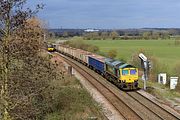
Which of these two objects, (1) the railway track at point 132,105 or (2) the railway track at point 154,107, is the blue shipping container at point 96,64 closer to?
(1) the railway track at point 132,105

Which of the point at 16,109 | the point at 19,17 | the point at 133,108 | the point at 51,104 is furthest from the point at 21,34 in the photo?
the point at 133,108

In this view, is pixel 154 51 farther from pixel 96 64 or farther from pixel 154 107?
pixel 154 107

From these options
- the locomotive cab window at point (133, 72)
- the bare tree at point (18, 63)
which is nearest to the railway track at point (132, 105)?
the locomotive cab window at point (133, 72)

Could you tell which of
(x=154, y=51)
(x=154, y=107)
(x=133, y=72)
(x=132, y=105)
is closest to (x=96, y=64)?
(x=133, y=72)

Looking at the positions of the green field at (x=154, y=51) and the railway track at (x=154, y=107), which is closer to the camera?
the railway track at (x=154, y=107)

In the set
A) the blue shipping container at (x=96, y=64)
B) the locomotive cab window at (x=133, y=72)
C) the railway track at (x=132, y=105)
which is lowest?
the railway track at (x=132, y=105)

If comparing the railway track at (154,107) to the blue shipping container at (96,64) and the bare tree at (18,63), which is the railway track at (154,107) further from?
the bare tree at (18,63)

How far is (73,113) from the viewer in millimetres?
23703

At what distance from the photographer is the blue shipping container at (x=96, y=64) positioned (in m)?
43.7

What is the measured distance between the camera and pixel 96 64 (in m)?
47.3

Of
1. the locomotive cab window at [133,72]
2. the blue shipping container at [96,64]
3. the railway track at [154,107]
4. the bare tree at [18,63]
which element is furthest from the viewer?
the blue shipping container at [96,64]

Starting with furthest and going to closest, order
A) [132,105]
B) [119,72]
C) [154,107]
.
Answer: [119,72] → [132,105] → [154,107]

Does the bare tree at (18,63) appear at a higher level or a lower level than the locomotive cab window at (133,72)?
higher

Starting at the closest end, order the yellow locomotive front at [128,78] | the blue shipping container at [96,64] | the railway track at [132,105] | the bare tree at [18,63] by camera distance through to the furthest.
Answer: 1. the bare tree at [18,63]
2. the railway track at [132,105]
3. the yellow locomotive front at [128,78]
4. the blue shipping container at [96,64]
